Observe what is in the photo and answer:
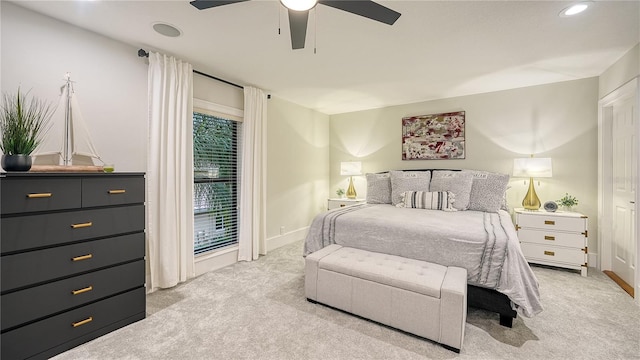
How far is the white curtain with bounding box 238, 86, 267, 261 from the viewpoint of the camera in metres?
3.76

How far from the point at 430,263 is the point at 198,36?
2937mm

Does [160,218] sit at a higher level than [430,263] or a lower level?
higher

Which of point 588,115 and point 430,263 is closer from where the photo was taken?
point 430,263

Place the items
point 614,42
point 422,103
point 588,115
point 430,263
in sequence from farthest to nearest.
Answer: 1. point 422,103
2. point 588,115
3. point 614,42
4. point 430,263

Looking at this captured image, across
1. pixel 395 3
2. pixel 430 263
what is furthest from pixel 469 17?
pixel 430 263

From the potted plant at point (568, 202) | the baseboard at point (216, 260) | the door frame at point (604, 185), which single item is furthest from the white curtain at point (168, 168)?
the door frame at point (604, 185)

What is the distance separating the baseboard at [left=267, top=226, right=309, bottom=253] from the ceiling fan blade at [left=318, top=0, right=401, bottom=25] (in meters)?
3.45

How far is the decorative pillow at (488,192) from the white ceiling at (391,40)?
4.40 ft

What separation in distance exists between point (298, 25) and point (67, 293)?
243 cm

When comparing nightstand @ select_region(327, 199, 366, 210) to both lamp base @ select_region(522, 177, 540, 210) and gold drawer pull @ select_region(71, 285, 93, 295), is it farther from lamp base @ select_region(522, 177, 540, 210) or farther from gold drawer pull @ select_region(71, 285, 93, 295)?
gold drawer pull @ select_region(71, 285, 93, 295)

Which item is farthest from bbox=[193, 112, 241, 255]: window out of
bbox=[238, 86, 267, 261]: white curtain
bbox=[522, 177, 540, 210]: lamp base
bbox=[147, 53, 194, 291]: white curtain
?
bbox=[522, 177, 540, 210]: lamp base

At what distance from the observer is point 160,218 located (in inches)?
109

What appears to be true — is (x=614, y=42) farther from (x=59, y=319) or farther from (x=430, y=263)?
(x=59, y=319)

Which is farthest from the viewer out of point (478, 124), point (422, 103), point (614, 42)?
point (422, 103)
